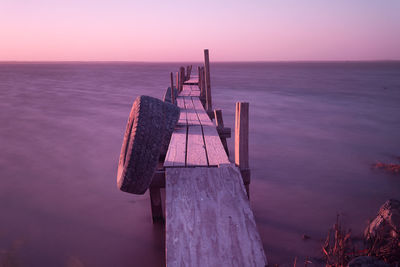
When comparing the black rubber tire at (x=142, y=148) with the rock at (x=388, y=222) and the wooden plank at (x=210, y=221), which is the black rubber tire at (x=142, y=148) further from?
the rock at (x=388, y=222)

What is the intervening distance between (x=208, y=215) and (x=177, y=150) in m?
1.75

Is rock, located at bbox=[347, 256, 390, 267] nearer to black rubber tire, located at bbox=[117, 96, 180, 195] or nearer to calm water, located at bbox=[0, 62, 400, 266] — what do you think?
calm water, located at bbox=[0, 62, 400, 266]

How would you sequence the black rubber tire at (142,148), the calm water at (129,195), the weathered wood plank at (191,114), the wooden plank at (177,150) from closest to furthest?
the black rubber tire at (142,148) → the wooden plank at (177,150) → the calm water at (129,195) → the weathered wood plank at (191,114)

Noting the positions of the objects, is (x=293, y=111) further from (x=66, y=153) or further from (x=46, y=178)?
(x=46, y=178)

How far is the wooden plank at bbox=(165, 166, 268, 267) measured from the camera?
2410 mm

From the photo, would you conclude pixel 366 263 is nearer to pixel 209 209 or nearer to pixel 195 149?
pixel 209 209

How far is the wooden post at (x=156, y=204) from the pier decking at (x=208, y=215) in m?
0.81

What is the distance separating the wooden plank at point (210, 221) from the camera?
2410mm

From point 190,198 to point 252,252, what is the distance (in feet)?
2.79

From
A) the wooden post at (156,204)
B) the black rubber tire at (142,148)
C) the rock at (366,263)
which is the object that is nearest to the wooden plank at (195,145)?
the black rubber tire at (142,148)

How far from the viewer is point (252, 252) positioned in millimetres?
2441

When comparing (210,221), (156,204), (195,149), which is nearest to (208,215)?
(210,221)

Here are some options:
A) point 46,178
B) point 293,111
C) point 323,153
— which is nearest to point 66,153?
Result: point 46,178

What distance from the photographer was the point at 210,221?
8.96 ft
